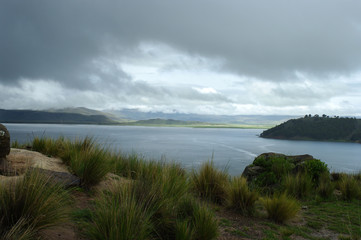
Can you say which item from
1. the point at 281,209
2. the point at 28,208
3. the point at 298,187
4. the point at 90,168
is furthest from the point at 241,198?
the point at 28,208

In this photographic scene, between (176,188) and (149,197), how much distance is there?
5.02 ft

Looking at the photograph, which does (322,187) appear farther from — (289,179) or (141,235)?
(141,235)

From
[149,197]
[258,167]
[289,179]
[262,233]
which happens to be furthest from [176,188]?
[258,167]

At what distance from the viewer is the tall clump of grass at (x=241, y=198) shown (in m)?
→ 6.66

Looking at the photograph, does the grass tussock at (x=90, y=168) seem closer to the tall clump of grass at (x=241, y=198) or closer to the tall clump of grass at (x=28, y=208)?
the tall clump of grass at (x=28, y=208)

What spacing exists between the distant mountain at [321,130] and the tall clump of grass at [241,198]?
465 feet

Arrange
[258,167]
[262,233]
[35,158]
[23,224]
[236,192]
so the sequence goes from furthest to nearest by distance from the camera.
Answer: [258,167], [35,158], [236,192], [262,233], [23,224]

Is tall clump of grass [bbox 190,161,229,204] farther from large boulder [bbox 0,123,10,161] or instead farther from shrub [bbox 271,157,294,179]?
large boulder [bbox 0,123,10,161]

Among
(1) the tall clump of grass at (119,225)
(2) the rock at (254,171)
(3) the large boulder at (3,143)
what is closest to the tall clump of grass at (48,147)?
(3) the large boulder at (3,143)

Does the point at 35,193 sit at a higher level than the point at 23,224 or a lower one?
higher

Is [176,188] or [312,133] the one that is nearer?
[176,188]

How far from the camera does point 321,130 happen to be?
135 metres

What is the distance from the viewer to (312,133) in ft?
443

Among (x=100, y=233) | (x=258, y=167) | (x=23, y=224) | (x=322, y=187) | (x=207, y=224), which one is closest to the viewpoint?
(x=23, y=224)
